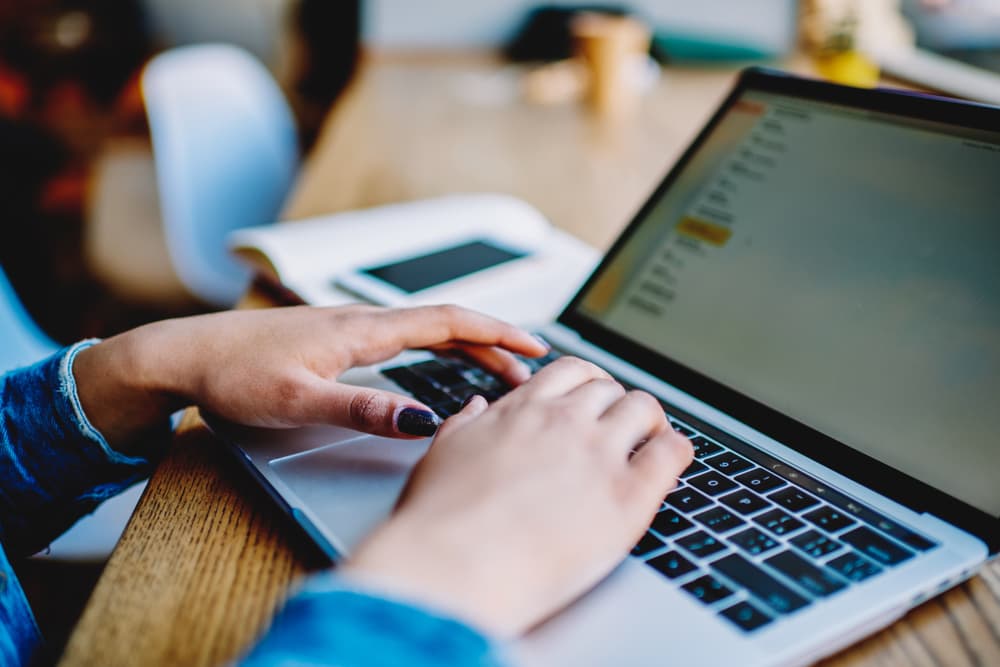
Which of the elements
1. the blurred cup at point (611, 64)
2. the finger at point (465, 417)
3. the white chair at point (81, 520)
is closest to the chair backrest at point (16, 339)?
the white chair at point (81, 520)

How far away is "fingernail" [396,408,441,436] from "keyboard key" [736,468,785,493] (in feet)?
0.60

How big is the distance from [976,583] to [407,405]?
328 mm

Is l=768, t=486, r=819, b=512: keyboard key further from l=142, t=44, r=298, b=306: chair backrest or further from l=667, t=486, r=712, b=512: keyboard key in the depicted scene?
l=142, t=44, r=298, b=306: chair backrest

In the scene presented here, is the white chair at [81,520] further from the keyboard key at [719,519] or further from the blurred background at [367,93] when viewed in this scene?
the keyboard key at [719,519]

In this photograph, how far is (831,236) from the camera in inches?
23.0

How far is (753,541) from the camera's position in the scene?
428mm

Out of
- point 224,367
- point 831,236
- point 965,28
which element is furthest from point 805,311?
point 965,28

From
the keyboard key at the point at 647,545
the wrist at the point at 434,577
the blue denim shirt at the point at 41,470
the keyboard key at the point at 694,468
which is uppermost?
the wrist at the point at 434,577

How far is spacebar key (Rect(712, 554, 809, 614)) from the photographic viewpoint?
15.1 inches

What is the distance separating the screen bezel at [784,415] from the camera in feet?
1.49

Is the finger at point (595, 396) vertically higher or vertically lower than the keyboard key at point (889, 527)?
higher

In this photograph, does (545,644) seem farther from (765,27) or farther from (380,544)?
(765,27)

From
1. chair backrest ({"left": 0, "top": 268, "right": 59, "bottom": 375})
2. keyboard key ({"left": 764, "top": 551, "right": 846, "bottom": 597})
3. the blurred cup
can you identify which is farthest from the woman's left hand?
the blurred cup

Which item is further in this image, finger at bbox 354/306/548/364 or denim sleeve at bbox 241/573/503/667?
finger at bbox 354/306/548/364
